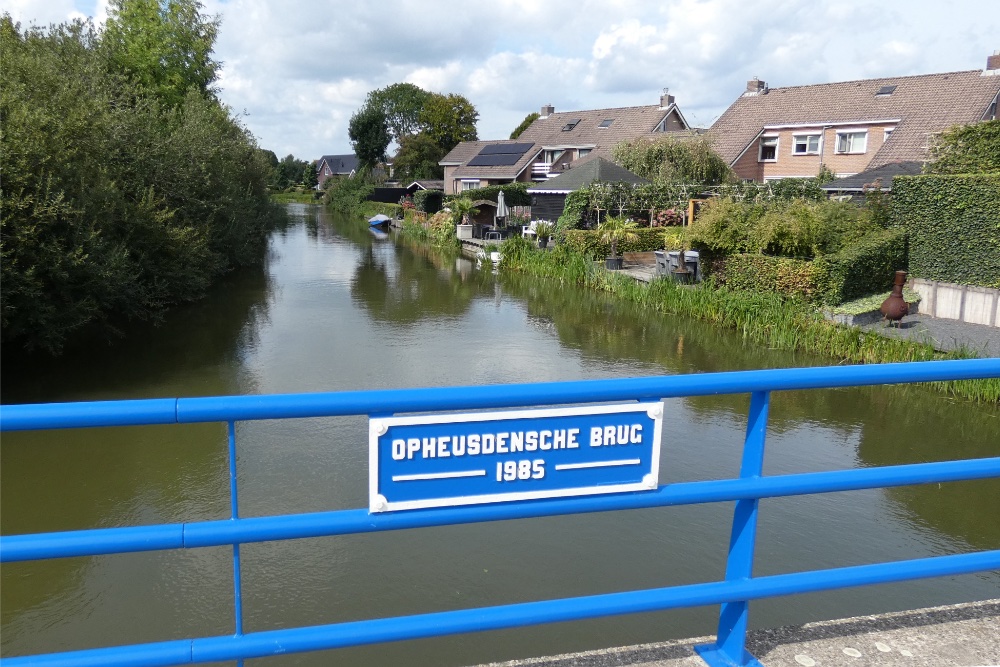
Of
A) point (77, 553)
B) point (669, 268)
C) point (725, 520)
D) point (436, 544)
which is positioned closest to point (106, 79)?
point (669, 268)

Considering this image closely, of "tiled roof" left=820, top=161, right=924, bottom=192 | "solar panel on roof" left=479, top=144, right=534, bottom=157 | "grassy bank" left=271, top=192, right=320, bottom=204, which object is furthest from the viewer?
"grassy bank" left=271, top=192, right=320, bottom=204

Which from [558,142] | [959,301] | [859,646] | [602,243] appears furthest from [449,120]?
[859,646]

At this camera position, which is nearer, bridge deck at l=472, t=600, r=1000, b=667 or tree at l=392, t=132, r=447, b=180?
bridge deck at l=472, t=600, r=1000, b=667

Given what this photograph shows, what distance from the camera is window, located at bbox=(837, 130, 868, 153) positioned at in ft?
98.6

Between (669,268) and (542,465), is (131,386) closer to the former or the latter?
(542,465)

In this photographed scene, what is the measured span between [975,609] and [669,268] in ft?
46.1

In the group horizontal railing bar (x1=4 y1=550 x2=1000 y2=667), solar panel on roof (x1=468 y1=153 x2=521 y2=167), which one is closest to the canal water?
horizontal railing bar (x1=4 y1=550 x2=1000 y2=667)

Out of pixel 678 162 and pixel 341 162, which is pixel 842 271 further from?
pixel 341 162

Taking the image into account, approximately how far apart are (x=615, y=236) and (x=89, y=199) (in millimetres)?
12625

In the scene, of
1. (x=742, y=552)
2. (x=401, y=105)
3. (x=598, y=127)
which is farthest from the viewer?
(x=401, y=105)

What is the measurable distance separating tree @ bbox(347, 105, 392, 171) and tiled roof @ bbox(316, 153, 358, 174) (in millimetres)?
15309

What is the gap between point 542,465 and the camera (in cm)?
190

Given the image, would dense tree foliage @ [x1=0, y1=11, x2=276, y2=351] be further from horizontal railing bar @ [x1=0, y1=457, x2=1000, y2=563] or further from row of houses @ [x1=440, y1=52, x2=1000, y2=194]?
row of houses @ [x1=440, y1=52, x2=1000, y2=194]

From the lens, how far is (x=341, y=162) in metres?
94.4
